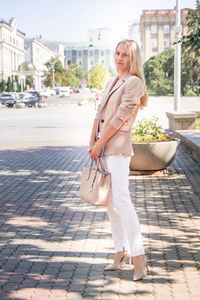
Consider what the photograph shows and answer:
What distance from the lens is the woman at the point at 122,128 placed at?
4.17 meters

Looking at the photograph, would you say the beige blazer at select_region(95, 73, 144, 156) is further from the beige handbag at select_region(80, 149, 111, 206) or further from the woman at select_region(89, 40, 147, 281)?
the beige handbag at select_region(80, 149, 111, 206)

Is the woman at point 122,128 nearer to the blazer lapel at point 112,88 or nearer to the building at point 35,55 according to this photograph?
the blazer lapel at point 112,88

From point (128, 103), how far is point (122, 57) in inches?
15.8

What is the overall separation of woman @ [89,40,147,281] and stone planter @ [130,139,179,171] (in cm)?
546

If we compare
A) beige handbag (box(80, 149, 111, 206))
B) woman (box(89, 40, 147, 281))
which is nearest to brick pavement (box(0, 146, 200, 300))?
woman (box(89, 40, 147, 281))

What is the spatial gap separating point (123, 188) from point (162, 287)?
0.86 m

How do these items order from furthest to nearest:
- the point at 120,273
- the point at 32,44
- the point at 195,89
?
the point at 32,44 < the point at 195,89 < the point at 120,273

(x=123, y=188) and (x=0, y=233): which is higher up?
(x=123, y=188)

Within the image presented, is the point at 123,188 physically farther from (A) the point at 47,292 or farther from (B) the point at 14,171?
(B) the point at 14,171

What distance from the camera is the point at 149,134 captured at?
33.9 feet

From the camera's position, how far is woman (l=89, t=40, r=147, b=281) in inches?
164

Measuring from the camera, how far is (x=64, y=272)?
466 cm

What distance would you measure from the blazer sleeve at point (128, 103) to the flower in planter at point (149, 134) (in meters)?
5.92

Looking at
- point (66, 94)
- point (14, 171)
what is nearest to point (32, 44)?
point (66, 94)
